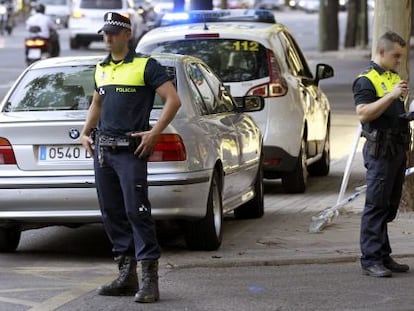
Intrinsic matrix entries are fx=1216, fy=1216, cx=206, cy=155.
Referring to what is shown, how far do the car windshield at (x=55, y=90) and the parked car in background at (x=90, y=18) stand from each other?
98.0ft

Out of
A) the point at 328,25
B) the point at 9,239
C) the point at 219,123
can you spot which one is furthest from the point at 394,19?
the point at 328,25

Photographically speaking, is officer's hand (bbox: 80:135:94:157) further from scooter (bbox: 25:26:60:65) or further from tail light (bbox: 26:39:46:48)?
tail light (bbox: 26:39:46:48)

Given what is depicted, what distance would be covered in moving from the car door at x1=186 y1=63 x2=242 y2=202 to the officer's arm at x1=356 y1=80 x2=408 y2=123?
5.38 feet

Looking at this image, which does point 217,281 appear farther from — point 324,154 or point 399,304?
point 324,154

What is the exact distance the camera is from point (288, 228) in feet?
33.3

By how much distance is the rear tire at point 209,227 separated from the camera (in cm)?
899

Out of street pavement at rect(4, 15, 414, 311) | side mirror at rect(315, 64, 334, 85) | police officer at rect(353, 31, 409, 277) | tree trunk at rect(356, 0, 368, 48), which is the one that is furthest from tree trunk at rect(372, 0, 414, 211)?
tree trunk at rect(356, 0, 368, 48)

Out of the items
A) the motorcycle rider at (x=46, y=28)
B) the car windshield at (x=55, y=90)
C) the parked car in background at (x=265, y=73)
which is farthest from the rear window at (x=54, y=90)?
the motorcycle rider at (x=46, y=28)

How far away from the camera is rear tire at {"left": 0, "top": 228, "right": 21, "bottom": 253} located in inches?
366

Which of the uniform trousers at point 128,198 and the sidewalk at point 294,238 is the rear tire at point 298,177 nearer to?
the sidewalk at point 294,238

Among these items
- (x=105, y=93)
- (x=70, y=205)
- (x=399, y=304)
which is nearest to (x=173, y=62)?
(x=70, y=205)

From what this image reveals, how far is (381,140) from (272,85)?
13.9 feet

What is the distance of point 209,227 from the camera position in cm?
901

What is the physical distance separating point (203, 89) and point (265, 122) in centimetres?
242
